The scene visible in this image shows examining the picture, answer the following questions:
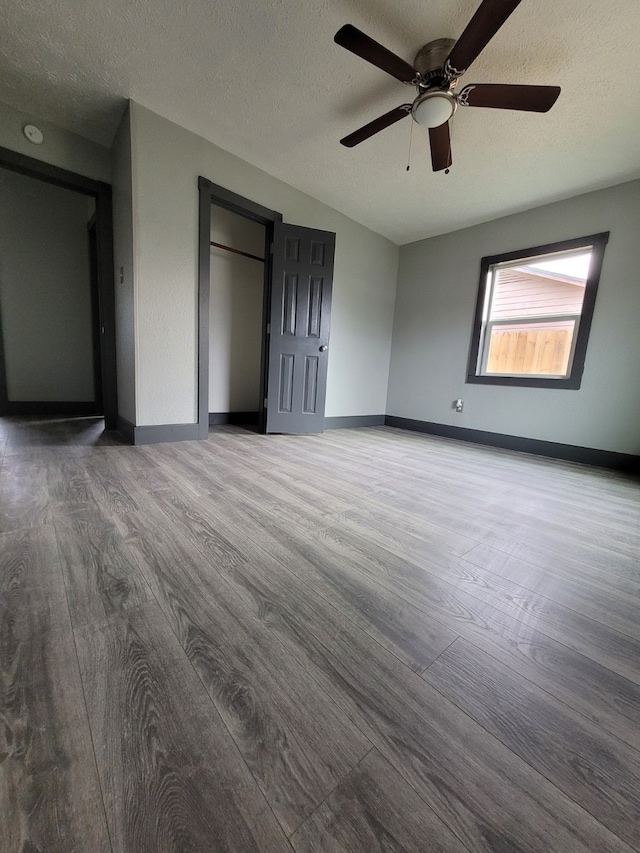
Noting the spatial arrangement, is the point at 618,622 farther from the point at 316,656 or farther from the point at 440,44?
the point at 440,44

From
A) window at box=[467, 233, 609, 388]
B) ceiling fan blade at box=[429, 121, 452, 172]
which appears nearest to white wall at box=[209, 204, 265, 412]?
ceiling fan blade at box=[429, 121, 452, 172]

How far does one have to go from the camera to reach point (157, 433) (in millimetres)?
2756

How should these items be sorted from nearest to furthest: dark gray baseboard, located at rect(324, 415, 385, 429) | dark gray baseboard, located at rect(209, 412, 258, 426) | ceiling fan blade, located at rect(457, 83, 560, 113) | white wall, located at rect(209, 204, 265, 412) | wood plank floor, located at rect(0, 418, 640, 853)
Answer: wood plank floor, located at rect(0, 418, 640, 853) < ceiling fan blade, located at rect(457, 83, 560, 113) < white wall, located at rect(209, 204, 265, 412) < dark gray baseboard, located at rect(209, 412, 258, 426) < dark gray baseboard, located at rect(324, 415, 385, 429)

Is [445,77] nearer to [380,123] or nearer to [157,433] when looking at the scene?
[380,123]

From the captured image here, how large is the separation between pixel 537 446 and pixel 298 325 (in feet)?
9.32

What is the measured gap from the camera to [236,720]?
24.7 inches

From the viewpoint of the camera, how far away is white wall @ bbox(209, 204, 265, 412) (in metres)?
3.67

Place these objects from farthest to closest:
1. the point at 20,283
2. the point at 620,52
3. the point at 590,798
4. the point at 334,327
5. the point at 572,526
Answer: the point at 334,327, the point at 20,283, the point at 620,52, the point at 572,526, the point at 590,798

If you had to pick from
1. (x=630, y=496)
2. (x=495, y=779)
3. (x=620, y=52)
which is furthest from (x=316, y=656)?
(x=620, y=52)

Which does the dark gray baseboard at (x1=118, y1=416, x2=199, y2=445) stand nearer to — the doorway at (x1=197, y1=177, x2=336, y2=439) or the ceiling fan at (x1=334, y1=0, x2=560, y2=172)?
the doorway at (x1=197, y1=177, x2=336, y2=439)

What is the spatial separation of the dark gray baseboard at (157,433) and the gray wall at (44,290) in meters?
1.86

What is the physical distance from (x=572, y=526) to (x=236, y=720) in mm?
1793

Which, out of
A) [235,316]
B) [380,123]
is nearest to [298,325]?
[235,316]

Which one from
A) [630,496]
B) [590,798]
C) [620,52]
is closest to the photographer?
[590,798]
